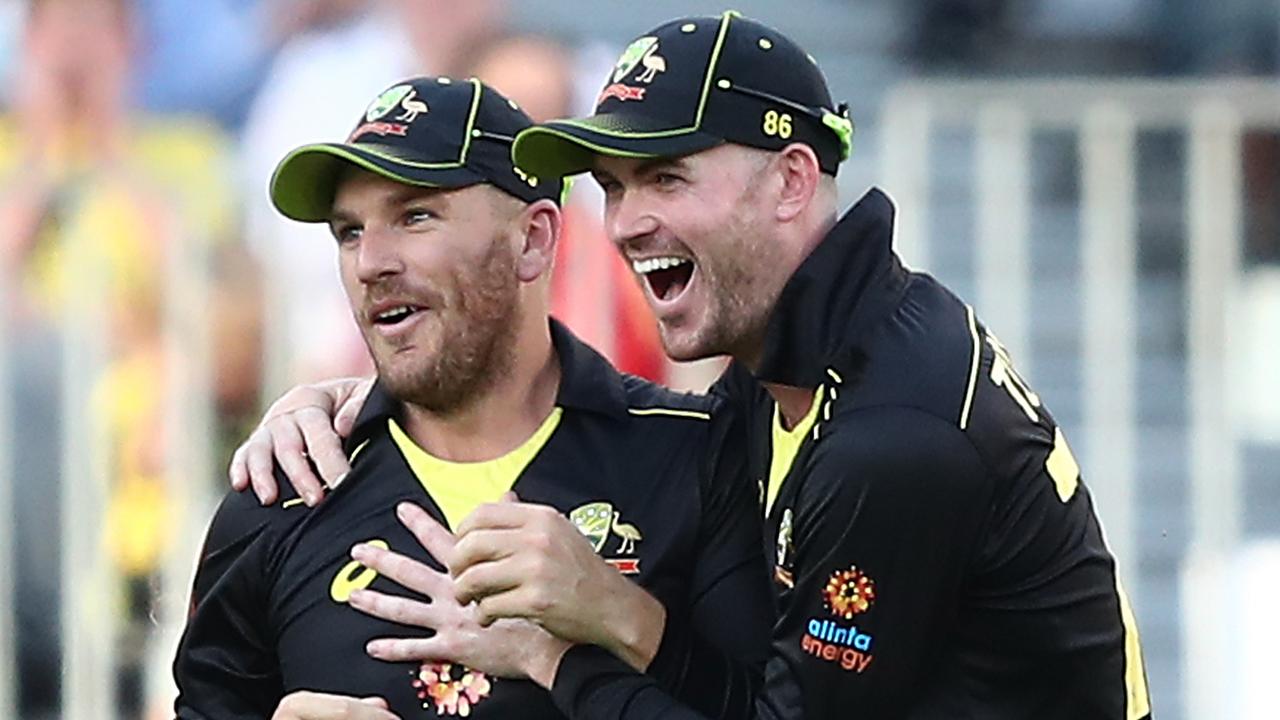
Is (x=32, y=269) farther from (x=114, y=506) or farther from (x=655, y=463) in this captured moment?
(x=655, y=463)

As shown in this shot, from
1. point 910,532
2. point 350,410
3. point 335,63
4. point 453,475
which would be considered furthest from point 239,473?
point 335,63

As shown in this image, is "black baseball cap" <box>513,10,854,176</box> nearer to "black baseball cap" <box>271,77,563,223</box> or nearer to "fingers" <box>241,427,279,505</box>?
"black baseball cap" <box>271,77,563,223</box>

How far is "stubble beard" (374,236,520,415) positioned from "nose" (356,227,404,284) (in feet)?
0.30

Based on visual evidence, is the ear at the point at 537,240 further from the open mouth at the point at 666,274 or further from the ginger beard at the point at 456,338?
the open mouth at the point at 666,274

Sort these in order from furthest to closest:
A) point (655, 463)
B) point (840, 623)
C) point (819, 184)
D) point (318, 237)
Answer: point (318, 237)
point (655, 463)
point (819, 184)
point (840, 623)

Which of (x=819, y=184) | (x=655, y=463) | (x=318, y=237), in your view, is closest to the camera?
(x=819, y=184)

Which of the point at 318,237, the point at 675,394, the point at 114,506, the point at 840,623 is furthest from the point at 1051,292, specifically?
the point at 840,623

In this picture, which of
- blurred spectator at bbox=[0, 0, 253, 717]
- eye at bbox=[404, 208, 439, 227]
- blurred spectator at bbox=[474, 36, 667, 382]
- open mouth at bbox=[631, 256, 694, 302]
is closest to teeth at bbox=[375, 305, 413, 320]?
eye at bbox=[404, 208, 439, 227]

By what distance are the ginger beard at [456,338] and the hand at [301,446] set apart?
5.3 inches

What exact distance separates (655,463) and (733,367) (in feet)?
0.62

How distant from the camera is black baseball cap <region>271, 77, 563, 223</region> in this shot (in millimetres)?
3291

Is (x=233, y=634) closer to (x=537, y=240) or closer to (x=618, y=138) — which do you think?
(x=537, y=240)

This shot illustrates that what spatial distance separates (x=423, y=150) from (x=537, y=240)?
0.22 meters

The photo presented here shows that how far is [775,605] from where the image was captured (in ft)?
10.5
